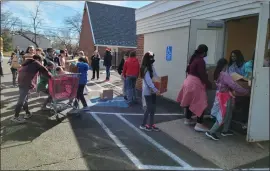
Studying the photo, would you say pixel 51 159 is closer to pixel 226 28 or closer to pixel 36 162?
pixel 36 162

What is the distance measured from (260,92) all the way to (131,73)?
4134 mm

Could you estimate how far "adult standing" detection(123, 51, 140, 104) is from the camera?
750cm

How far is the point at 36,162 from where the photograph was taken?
3701 millimetres

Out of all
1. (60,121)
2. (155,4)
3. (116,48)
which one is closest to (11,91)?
(60,121)

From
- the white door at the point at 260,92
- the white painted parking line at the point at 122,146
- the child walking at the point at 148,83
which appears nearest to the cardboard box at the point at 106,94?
the white painted parking line at the point at 122,146

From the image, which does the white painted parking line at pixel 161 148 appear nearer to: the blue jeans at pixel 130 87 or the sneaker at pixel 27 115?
the blue jeans at pixel 130 87

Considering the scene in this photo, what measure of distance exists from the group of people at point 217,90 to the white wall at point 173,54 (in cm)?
228

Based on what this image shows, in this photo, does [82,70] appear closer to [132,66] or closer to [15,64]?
[132,66]

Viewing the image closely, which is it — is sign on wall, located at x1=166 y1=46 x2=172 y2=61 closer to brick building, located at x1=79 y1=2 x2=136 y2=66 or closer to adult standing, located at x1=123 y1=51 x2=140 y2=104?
adult standing, located at x1=123 y1=51 x2=140 y2=104

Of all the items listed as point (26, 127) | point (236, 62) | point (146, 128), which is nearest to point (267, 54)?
point (236, 62)

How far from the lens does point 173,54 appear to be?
320 inches

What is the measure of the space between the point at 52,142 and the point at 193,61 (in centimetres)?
326

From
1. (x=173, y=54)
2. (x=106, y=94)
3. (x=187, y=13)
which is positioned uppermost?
(x=187, y=13)

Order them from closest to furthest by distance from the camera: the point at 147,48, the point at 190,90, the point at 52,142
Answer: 1. the point at 52,142
2. the point at 190,90
3. the point at 147,48
